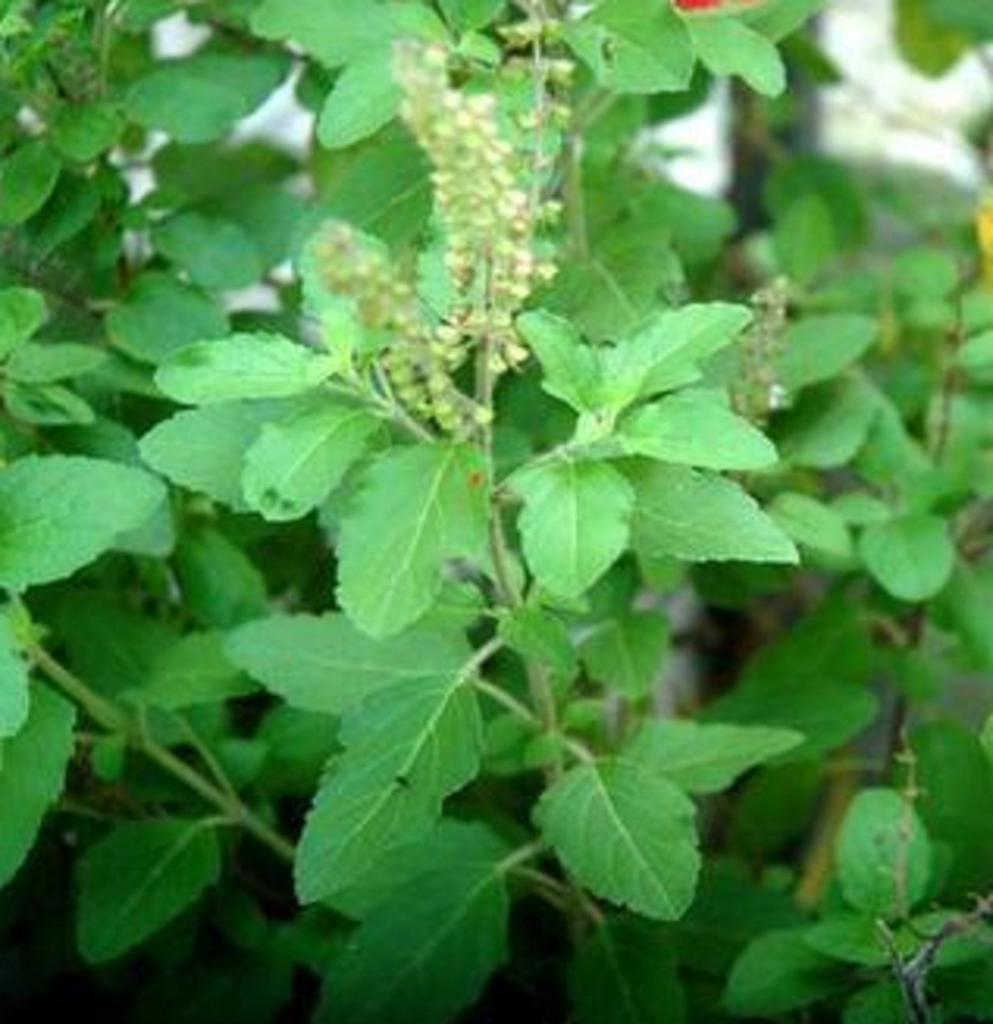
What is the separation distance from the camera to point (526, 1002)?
1.23m

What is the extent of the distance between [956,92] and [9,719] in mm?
1608

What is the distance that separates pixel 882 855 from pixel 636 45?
1.43ft

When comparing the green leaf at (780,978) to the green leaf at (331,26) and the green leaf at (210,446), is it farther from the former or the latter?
the green leaf at (331,26)

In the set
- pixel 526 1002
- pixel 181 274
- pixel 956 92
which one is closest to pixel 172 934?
pixel 526 1002

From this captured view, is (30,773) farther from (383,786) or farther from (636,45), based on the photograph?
(636,45)

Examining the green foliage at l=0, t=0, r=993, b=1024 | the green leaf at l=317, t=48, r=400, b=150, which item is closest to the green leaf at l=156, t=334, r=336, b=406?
the green foliage at l=0, t=0, r=993, b=1024

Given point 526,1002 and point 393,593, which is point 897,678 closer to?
point 526,1002

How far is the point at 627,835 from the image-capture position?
87 centimetres

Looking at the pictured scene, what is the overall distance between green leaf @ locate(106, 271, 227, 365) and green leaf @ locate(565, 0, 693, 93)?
0.28m

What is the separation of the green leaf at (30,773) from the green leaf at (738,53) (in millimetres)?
449

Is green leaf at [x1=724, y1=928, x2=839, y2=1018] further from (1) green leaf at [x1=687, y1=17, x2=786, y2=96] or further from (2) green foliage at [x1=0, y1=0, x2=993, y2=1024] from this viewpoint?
(1) green leaf at [x1=687, y1=17, x2=786, y2=96]

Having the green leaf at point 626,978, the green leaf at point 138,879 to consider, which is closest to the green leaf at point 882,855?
the green leaf at point 626,978

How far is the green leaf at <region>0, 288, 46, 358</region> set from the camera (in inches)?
34.4

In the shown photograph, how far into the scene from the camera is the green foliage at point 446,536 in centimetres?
76
